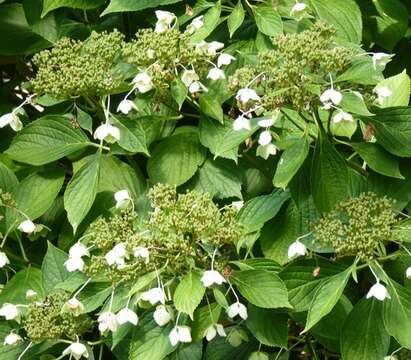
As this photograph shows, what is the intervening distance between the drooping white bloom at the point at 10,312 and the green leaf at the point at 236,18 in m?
0.80

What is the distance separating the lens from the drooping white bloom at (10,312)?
→ 88.5 inches

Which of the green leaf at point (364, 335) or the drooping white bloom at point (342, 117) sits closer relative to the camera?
the drooping white bloom at point (342, 117)

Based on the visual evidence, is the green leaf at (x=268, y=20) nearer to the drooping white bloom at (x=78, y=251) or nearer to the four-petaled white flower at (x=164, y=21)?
the four-petaled white flower at (x=164, y=21)

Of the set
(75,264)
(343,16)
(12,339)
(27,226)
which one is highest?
(343,16)

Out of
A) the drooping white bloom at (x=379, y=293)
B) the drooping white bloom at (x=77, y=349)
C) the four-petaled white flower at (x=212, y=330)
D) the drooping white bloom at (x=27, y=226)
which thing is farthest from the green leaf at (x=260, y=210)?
the drooping white bloom at (x=27, y=226)

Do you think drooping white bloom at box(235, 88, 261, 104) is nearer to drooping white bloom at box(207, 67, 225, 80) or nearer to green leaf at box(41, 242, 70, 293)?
drooping white bloom at box(207, 67, 225, 80)

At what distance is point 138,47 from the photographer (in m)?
2.19

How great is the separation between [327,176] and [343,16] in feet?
1.75

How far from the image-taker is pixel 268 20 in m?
2.37

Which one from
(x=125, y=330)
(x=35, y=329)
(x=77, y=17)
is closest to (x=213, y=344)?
(x=125, y=330)

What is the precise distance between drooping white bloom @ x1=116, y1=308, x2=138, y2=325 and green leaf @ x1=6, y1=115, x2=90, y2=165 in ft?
1.73

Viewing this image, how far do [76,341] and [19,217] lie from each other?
0.40 m

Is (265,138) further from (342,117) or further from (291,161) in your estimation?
(342,117)

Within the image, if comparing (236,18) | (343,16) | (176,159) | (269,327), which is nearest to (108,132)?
(176,159)
